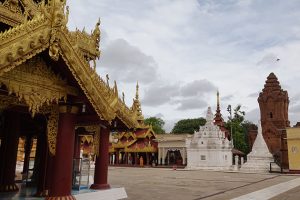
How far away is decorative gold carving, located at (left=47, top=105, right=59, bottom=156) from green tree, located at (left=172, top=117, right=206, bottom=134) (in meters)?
71.7

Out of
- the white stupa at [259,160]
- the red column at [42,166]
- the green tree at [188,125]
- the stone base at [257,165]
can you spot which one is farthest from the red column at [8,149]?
the green tree at [188,125]

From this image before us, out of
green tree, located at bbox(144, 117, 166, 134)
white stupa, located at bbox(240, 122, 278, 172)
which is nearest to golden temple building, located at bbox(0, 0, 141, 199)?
white stupa, located at bbox(240, 122, 278, 172)

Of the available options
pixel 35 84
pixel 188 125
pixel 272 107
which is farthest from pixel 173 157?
pixel 35 84

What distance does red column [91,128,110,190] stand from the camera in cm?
1055

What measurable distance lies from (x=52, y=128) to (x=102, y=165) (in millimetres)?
3368

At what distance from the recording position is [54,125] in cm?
781

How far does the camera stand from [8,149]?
10133mm

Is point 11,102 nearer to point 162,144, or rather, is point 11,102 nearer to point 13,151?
point 13,151

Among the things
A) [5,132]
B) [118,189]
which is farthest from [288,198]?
[5,132]

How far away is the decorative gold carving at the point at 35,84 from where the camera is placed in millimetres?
6703

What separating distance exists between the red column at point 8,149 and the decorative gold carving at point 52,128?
9.96ft

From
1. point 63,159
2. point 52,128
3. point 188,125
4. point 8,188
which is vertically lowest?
point 8,188

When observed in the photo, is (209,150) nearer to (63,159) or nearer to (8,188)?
(8,188)

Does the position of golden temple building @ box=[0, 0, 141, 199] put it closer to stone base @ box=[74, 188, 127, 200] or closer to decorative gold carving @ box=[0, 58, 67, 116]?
decorative gold carving @ box=[0, 58, 67, 116]
